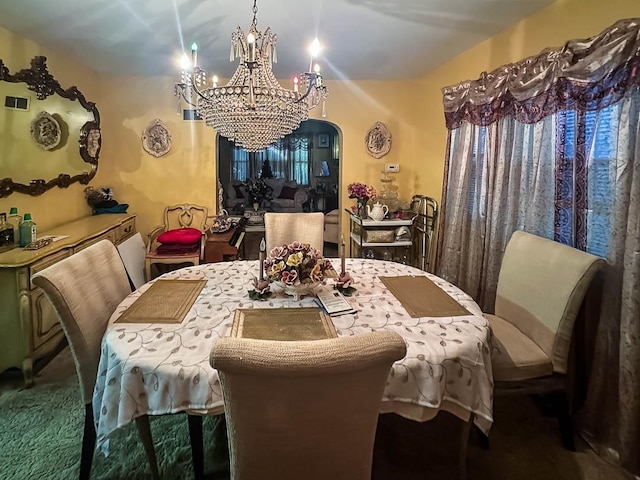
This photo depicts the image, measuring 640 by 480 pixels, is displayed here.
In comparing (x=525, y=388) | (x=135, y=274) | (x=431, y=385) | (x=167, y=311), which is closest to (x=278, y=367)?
(x=431, y=385)

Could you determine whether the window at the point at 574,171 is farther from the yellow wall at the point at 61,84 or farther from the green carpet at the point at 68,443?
the yellow wall at the point at 61,84

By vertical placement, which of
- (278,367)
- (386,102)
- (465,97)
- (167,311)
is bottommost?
(167,311)

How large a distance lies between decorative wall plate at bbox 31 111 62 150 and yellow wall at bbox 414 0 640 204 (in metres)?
3.31

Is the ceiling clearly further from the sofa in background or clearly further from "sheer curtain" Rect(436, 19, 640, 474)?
the sofa in background

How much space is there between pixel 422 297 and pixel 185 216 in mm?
3171

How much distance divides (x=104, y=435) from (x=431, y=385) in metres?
1.09

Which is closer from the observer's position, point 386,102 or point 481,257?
point 481,257

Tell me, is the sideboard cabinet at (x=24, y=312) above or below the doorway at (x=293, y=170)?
below

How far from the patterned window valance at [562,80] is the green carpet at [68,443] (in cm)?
242

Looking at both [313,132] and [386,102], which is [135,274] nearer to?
[386,102]

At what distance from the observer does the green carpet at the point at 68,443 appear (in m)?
1.65

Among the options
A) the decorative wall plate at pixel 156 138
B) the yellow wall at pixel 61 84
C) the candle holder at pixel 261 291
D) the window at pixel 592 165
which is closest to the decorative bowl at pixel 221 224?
the decorative wall plate at pixel 156 138

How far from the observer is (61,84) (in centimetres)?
326

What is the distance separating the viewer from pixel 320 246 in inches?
114
